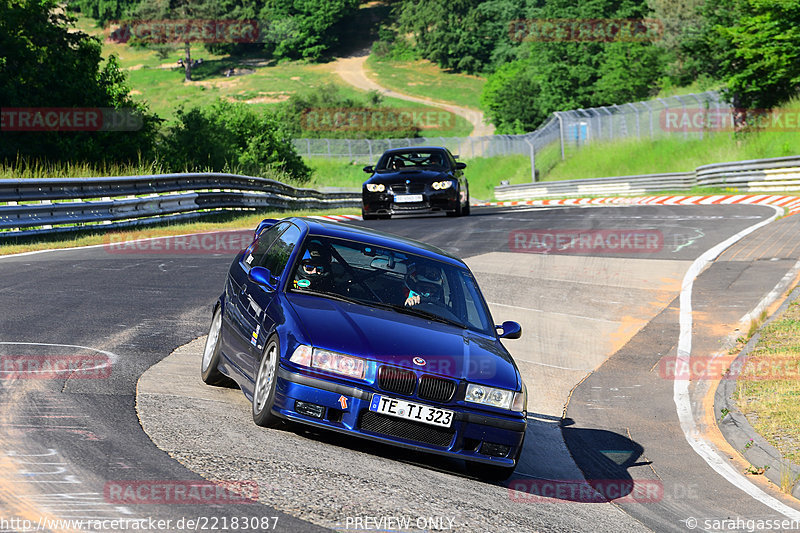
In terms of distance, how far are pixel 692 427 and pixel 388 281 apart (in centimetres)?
346

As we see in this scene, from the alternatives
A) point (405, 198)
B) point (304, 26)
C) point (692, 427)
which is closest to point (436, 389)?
point (692, 427)

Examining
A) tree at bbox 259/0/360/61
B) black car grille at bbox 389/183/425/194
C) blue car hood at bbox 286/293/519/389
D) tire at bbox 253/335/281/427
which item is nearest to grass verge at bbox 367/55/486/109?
tree at bbox 259/0/360/61

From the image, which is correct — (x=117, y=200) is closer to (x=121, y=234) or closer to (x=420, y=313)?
(x=121, y=234)

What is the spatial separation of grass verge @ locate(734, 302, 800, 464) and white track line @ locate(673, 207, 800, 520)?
1.52 ft

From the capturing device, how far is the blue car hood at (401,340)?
6.41 meters

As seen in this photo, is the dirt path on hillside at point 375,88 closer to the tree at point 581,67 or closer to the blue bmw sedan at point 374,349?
the tree at point 581,67

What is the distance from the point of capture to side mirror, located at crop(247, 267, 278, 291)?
23.7ft

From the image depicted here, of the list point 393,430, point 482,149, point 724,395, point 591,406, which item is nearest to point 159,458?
point 393,430

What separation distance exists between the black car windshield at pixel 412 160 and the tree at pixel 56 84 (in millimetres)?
9368

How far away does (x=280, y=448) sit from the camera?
6184 millimetres

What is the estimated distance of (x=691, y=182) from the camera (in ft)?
138

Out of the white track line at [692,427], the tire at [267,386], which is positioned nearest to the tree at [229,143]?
the white track line at [692,427]

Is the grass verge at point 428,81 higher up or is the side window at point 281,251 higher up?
the grass verge at point 428,81

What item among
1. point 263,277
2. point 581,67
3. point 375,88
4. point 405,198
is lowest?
point 405,198
